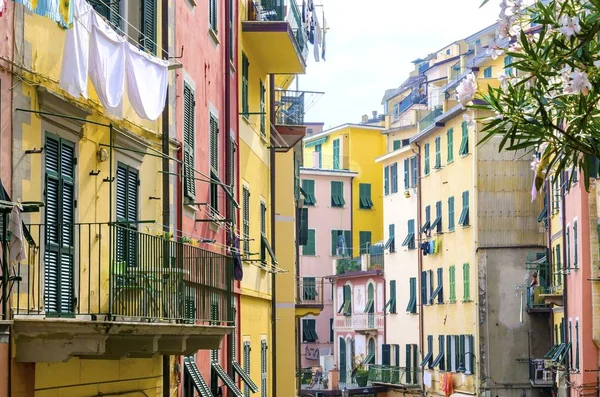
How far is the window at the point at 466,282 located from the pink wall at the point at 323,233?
25.8 meters

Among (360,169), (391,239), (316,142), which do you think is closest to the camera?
(391,239)

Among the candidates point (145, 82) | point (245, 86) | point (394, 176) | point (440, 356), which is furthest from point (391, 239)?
point (145, 82)

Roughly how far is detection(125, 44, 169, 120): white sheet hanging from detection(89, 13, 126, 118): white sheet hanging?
340 millimetres

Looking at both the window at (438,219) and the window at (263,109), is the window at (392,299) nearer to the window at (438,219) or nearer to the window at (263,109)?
the window at (438,219)

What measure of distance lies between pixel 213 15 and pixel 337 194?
5737cm

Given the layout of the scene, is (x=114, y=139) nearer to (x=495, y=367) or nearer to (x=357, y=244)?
(x=495, y=367)

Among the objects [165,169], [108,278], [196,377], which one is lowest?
[196,377]

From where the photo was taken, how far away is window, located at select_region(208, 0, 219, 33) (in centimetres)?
2344

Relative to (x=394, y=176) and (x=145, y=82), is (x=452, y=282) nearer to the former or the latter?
(x=394, y=176)

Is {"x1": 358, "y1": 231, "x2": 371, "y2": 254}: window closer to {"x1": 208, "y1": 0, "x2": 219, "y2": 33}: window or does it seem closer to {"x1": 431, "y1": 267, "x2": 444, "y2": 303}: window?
{"x1": 431, "y1": 267, "x2": 444, "y2": 303}: window

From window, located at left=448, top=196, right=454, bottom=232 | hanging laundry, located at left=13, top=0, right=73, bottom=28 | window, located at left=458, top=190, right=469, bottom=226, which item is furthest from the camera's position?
window, located at left=448, top=196, right=454, bottom=232

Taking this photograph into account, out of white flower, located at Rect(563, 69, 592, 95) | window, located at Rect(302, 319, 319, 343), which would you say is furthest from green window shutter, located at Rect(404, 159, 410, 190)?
white flower, located at Rect(563, 69, 592, 95)

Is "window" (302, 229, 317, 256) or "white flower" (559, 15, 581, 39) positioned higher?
"window" (302, 229, 317, 256)

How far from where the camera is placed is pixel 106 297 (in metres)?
15.1
